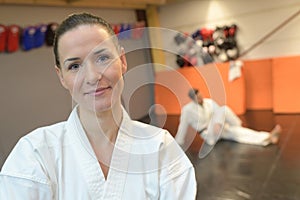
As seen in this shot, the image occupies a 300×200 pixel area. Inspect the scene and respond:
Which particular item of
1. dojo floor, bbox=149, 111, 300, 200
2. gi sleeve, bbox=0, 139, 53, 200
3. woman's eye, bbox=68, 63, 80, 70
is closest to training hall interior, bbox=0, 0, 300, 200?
dojo floor, bbox=149, 111, 300, 200

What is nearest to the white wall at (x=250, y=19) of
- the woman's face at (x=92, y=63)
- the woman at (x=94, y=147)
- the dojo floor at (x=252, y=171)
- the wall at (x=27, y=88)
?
the dojo floor at (x=252, y=171)

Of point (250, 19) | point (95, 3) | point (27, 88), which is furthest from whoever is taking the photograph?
point (250, 19)

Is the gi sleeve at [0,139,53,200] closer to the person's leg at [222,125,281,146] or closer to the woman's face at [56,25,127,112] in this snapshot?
the woman's face at [56,25,127,112]

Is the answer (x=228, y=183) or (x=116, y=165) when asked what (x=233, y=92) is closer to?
(x=228, y=183)

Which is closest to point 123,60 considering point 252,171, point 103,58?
point 103,58

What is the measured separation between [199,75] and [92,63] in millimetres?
416

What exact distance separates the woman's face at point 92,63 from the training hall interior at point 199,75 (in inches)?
2.1

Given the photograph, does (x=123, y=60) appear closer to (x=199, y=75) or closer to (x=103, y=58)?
(x=103, y=58)

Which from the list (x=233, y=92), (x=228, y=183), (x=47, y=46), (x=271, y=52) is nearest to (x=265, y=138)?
(x=228, y=183)

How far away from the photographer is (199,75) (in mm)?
1013

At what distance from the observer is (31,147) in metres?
0.74

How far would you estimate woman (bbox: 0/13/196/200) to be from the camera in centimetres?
71

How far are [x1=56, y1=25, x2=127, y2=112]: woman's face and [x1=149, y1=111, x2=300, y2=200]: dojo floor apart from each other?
59.7 inches

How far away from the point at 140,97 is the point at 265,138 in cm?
304
